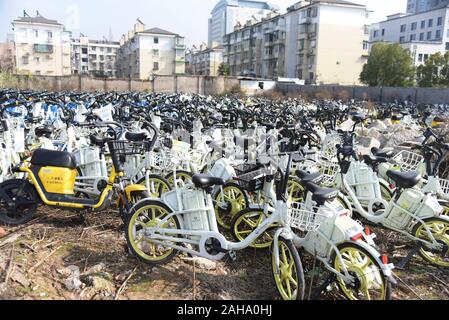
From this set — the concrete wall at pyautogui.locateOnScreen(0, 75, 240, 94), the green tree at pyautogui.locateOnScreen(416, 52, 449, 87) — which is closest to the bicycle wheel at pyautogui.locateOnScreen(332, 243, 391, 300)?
the concrete wall at pyautogui.locateOnScreen(0, 75, 240, 94)

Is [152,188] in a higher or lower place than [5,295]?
higher

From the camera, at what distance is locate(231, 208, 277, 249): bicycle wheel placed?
364 cm

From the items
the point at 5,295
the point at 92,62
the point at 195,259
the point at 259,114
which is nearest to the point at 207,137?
the point at 259,114

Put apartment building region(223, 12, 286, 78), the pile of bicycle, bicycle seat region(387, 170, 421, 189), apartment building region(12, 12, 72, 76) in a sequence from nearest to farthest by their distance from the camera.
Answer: the pile of bicycle
bicycle seat region(387, 170, 421, 189)
apartment building region(223, 12, 286, 78)
apartment building region(12, 12, 72, 76)

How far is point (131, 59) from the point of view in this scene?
182 ft

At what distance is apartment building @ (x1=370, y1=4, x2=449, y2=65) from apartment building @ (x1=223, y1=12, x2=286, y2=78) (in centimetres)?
1136

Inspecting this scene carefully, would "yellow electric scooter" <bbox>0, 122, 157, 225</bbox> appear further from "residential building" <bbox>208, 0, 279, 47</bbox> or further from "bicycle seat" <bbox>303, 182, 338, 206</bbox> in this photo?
"residential building" <bbox>208, 0, 279, 47</bbox>

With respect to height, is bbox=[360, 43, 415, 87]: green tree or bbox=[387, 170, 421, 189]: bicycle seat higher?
bbox=[360, 43, 415, 87]: green tree

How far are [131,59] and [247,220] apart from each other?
55.8 metres

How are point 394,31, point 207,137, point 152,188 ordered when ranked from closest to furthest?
point 152,188 < point 207,137 < point 394,31

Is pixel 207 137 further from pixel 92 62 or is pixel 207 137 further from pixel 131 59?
pixel 92 62

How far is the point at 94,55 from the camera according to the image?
78.9m

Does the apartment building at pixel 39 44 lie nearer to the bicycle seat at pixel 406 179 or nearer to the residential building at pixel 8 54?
the residential building at pixel 8 54

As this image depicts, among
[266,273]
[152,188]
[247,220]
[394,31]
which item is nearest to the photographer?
[266,273]
